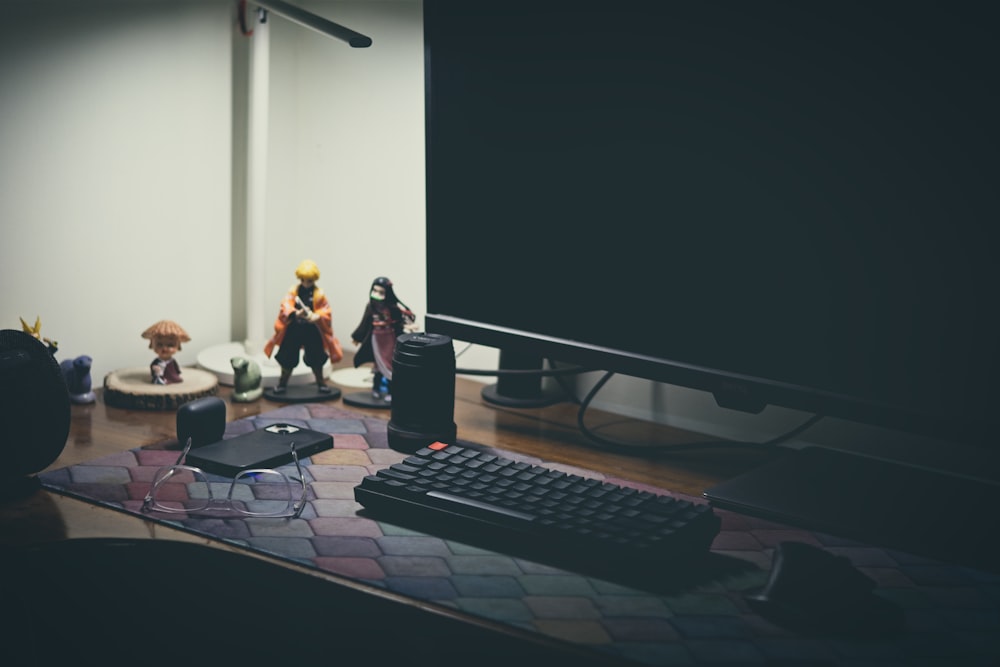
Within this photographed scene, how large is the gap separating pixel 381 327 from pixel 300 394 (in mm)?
142

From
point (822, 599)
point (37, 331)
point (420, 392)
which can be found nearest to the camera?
point (822, 599)

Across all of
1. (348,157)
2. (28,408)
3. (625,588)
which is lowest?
(625,588)

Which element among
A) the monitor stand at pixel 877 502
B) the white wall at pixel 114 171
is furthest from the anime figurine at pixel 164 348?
the monitor stand at pixel 877 502

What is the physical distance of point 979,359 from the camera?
84cm

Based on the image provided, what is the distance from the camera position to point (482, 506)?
34.2 inches

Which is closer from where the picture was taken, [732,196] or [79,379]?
[732,196]

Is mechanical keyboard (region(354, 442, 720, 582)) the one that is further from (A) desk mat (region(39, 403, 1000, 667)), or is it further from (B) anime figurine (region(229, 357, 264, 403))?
(B) anime figurine (region(229, 357, 264, 403))

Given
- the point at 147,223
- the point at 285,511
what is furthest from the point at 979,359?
the point at 147,223

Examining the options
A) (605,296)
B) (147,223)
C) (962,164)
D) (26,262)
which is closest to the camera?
(962,164)

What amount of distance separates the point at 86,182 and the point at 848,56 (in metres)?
0.95

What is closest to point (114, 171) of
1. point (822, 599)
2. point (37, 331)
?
point (37, 331)

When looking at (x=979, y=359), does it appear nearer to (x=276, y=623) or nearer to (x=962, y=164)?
(x=962, y=164)

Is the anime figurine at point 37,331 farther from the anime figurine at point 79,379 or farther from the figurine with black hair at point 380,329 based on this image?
the figurine with black hair at point 380,329

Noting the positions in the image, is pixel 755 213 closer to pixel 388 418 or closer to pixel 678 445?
pixel 678 445
